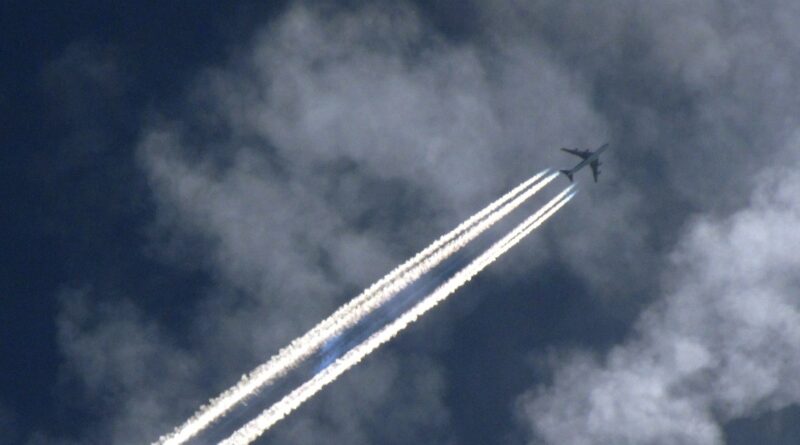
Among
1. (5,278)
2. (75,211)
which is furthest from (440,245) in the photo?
(5,278)

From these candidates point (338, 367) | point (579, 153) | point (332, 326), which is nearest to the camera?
point (338, 367)

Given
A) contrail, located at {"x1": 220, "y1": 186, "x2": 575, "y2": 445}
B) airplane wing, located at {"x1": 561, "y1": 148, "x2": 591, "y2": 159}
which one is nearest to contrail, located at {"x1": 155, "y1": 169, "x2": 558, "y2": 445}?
contrail, located at {"x1": 220, "y1": 186, "x2": 575, "y2": 445}

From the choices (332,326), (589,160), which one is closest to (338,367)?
(332,326)

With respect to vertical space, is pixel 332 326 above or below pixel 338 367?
above

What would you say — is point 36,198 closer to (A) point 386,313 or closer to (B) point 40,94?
(B) point 40,94

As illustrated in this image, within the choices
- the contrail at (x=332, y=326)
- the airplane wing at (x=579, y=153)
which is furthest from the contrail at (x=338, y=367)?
the airplane wing at (x=579, y=153)

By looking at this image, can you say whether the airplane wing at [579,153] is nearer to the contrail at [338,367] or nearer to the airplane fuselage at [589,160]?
the airplane fuselage at [589,160]

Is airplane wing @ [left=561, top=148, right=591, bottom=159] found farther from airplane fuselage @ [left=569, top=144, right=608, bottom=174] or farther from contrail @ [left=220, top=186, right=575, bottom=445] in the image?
contrail @ [left=220, top=186, right=575, bottom=445]

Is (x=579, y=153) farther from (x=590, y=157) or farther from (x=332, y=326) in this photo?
(x=332, y=326)
